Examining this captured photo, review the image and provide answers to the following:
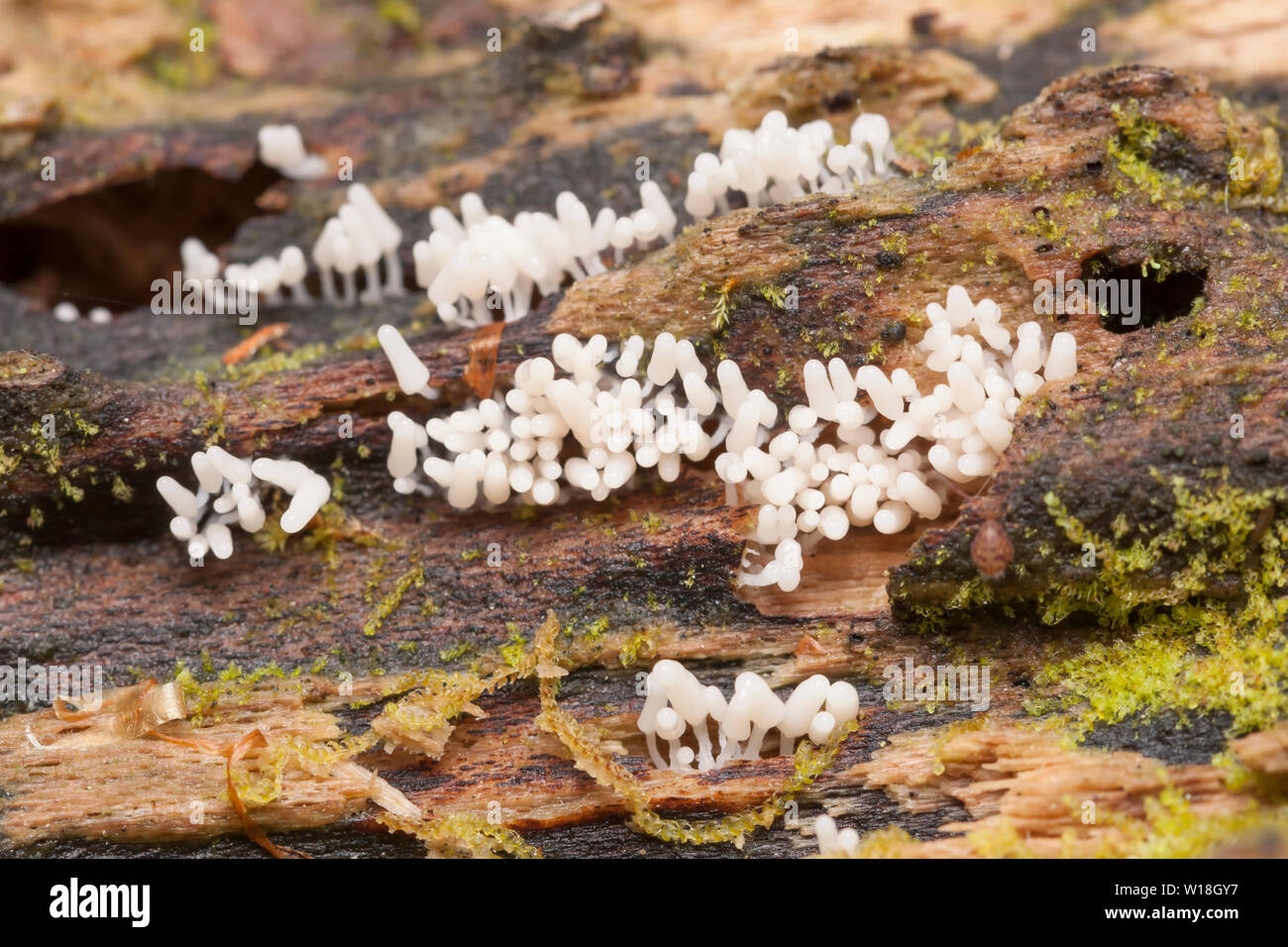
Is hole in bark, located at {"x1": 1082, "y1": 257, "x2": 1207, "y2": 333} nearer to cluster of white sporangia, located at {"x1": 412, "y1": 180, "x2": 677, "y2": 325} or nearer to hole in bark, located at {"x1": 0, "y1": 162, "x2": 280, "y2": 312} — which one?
cluster of white sporangia, located at {"x1": 412, "y1": 180, "x2": 677, "y2": 325}

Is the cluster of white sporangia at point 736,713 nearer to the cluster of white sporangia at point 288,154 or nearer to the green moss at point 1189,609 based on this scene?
the green moss at point 1189,609

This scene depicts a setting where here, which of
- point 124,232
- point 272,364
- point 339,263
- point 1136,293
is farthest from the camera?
point 124,232

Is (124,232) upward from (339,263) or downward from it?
upward

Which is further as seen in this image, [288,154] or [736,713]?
[288,154]

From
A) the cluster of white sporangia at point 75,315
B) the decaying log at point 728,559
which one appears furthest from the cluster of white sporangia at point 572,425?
the cluster of white sporangia at point 75,315

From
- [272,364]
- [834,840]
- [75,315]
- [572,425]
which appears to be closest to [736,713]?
[834,840]

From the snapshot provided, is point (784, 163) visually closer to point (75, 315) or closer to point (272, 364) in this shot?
point (272, 364)

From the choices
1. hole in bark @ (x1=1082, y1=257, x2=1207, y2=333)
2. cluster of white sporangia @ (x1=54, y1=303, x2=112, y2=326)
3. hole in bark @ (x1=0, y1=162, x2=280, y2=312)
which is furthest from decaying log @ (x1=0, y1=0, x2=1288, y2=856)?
hole in bark @ (x1=0, y1=162, x2=280, y2=312)
